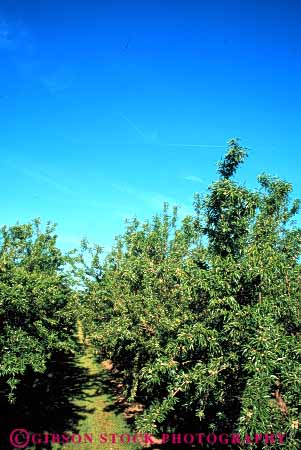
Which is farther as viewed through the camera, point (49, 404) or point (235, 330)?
point (49, 404)

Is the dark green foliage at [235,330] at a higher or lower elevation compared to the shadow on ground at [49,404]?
higher

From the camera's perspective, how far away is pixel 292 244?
48.5 feet

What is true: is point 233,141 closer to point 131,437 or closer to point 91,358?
point 131,437

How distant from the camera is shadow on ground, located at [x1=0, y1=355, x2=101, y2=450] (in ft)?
66.2

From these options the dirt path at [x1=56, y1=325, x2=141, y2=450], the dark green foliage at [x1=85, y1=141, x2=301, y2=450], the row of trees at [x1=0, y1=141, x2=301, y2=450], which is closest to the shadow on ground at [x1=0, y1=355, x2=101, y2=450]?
the dirt path at [x1=56, y1=325, x2=141, y2=450]

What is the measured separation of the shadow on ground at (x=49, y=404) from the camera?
66.2ft

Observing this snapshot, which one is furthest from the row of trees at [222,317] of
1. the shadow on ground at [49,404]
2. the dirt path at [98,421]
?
the shadow on ground at [49,404]

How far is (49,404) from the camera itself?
24562 millimetres

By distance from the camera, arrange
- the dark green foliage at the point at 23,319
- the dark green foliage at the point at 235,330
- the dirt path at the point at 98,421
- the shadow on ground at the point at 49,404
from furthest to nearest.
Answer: the shadow on ground at the point at 49,404, the dirt path at the point at 98,421, the dark green foliage at the point at 23,319, the dark green foliage at the point at 235,330

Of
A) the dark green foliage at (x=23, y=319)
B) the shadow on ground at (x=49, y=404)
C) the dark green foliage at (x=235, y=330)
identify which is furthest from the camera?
the shadow on ground at (x=49, y=404)

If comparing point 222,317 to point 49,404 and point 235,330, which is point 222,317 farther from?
point 49,404

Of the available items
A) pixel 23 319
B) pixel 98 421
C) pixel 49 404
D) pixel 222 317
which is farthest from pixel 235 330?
pixel 49 404

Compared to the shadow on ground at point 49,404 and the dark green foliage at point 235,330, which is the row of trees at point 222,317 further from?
the shadow on ground at point 49,404

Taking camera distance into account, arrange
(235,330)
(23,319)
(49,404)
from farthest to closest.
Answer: (49,404), (23,319), (235,330)
